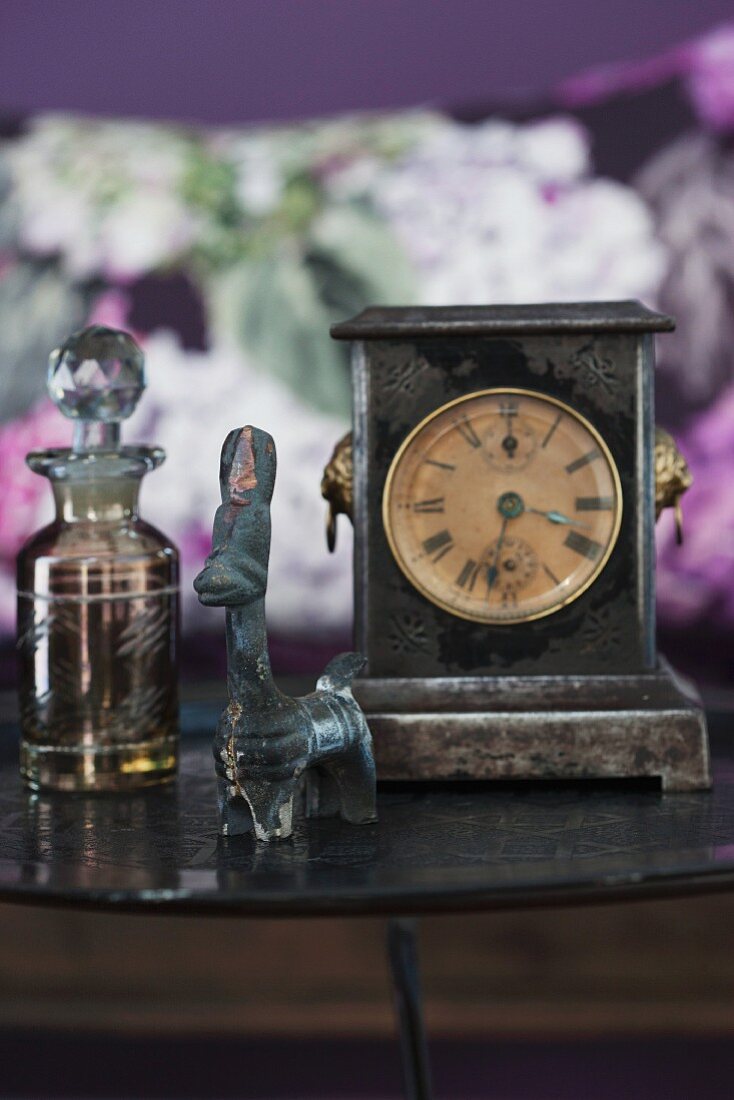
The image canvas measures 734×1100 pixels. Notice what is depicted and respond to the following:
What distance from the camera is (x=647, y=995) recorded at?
197cm

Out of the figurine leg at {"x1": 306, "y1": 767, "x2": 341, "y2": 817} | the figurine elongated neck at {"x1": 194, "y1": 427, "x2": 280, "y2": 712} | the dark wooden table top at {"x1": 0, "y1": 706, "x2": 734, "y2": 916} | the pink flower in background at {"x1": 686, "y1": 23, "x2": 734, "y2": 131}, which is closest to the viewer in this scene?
the dark wooden table top at {"x1": 0, "y1": 706, "x2": 734, "y2": 916}

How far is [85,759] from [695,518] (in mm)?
1079

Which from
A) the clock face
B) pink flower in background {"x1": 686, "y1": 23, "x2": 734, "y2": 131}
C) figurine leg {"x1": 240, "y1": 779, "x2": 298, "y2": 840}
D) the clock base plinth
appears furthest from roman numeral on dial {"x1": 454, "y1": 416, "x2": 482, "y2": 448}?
pink flower in background {"x1": 686, "y1": 23, "x2": 734, "y2": 131}

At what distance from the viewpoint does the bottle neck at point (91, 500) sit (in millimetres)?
1255

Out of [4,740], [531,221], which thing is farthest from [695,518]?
[4,740]

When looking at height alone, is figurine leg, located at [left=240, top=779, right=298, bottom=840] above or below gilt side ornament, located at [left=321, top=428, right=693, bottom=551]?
below

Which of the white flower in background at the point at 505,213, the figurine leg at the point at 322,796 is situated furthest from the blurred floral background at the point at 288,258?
the figurine leg at the point at 322,796

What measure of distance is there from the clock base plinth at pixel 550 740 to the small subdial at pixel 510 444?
167mm

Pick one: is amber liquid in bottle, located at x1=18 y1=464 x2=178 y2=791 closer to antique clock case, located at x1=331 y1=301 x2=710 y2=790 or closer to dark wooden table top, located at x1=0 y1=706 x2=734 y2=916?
dark wooden table top, located at x1=0 y1=706 x2=734 y2=916

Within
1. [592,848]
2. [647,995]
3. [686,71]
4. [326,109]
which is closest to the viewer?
[592,848]

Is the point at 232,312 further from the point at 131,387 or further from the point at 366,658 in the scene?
the point at 366,658

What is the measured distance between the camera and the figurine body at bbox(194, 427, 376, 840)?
1.02 m

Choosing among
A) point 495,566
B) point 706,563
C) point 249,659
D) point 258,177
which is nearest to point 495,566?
point 495,566

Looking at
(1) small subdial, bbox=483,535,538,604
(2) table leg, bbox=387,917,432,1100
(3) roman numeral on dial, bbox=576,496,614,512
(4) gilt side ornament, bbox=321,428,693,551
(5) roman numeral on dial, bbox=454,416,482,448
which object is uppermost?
(5) roman numeral on dial, bbox=454,416,482,448
